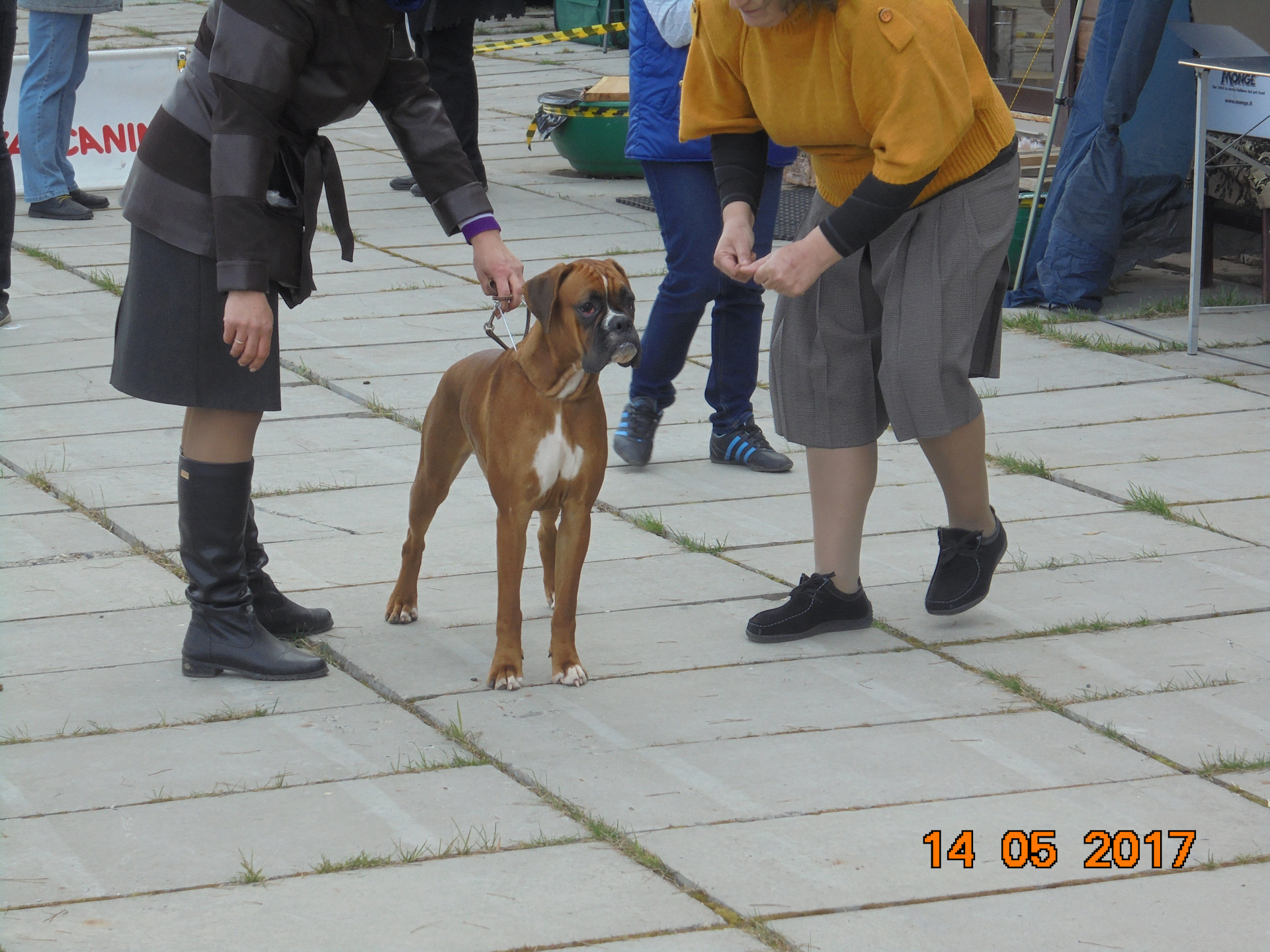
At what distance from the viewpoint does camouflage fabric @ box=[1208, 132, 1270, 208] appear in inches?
308

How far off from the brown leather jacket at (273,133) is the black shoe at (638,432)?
6.07 ft

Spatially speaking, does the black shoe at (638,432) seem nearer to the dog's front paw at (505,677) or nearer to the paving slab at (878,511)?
the paving slab at (878,511)

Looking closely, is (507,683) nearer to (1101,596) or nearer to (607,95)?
(1101,596)

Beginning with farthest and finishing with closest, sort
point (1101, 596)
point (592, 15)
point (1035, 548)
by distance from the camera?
point (592, 15) < point (1035, 548) < point (1101, 596)

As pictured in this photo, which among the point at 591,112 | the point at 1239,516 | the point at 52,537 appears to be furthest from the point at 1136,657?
the point at 591,112

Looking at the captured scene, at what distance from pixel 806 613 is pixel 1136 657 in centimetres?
81

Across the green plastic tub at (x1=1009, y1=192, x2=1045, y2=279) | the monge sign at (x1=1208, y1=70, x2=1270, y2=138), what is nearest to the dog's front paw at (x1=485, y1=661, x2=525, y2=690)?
the monge sign at (x1=1208, y1=70, x2=1270, y2=138)

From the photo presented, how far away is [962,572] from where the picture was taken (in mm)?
4094

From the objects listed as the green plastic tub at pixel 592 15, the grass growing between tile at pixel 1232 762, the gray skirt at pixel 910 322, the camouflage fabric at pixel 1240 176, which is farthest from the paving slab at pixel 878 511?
the green plastic tub at pixel 592 15

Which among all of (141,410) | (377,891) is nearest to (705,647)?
(377,891)

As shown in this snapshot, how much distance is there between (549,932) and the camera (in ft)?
8.71

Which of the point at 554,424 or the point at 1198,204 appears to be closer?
the point at 554,424

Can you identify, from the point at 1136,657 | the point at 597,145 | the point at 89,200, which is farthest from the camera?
the point at 597,145
